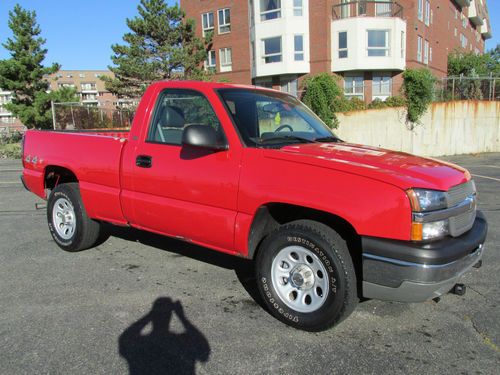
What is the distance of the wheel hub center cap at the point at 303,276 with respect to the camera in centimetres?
329

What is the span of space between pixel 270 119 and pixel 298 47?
94.6ft

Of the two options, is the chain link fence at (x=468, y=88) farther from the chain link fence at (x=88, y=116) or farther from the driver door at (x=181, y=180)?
the driver door at (x=181, y=180)

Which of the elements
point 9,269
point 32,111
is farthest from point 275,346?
point 32,111

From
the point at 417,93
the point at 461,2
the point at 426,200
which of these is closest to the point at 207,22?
the point at 417,93

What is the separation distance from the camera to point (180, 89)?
4133 mm

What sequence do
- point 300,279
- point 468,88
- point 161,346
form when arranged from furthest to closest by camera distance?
point 468,88, point 300,279, point 161,346

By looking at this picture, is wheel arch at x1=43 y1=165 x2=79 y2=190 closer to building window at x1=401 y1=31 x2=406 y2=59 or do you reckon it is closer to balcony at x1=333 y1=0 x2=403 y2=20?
balcony at x1=333 y1=0 x2=403 y2=20

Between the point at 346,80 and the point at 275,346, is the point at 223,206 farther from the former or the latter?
the point at 346,80

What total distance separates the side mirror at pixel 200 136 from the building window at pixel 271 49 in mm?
29310

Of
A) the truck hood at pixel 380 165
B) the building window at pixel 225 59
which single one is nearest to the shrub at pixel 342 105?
the building window at pixel 225 59

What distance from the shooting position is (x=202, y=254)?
5.15 meters

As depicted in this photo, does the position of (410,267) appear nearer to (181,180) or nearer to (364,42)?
(181,180)

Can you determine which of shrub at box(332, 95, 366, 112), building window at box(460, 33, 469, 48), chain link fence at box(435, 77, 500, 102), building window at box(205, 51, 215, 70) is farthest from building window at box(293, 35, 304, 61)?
building window at box(460, 33, 469, 48)

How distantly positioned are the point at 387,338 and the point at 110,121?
60.0ft
